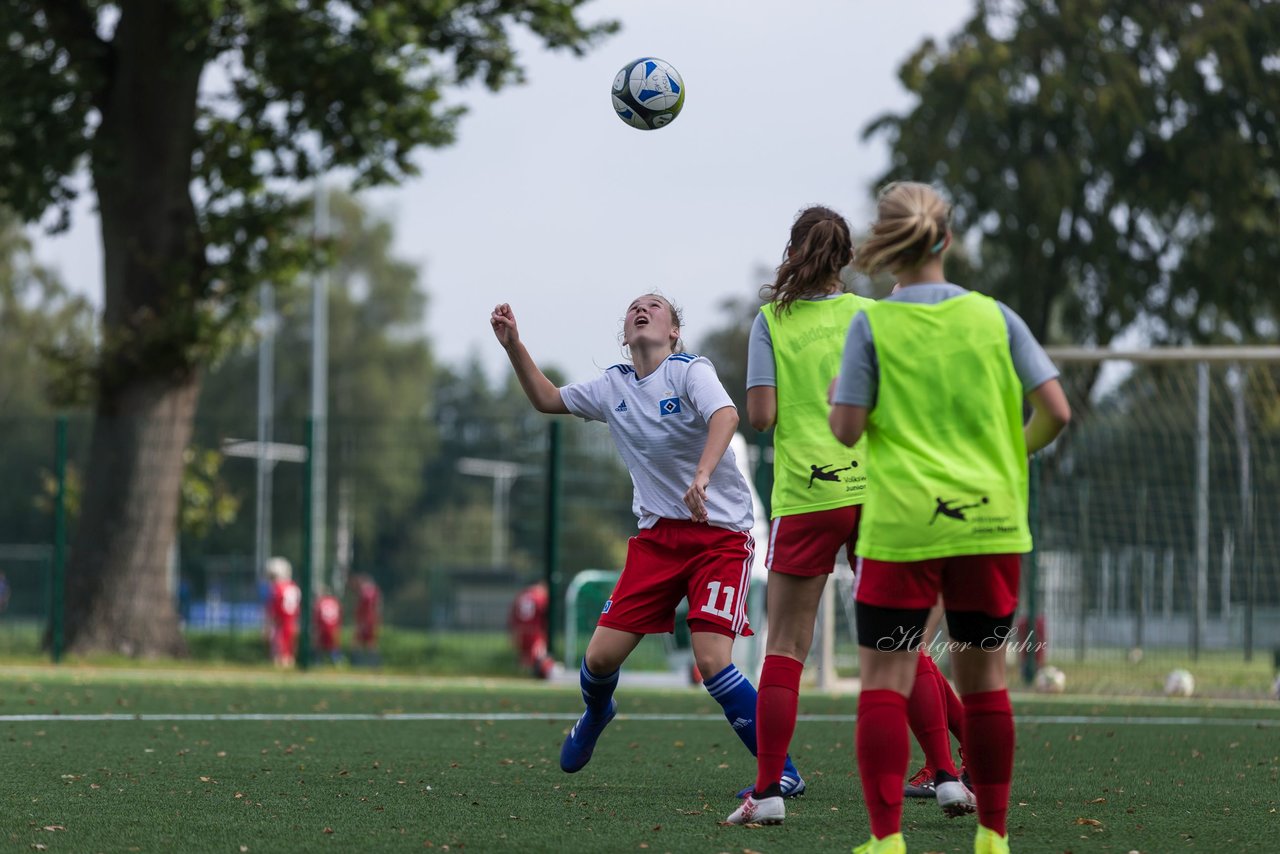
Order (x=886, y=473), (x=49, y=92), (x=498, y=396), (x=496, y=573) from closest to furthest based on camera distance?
(x=886, y=473) < (x=49, y=92) < (x=496, y=573) < (x=498, y=396)

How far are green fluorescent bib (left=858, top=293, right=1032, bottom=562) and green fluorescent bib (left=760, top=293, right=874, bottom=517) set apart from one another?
1112 mm

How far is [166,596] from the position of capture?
1791 centimetres

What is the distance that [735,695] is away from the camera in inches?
229

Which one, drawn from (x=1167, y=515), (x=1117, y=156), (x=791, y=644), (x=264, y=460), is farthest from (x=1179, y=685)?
(x=264, y=460)

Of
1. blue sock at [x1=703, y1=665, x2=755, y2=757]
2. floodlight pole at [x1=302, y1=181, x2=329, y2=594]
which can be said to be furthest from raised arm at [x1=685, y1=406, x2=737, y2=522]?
floodlight pole at [x1=302, y1=181, x2=329, y2=594]

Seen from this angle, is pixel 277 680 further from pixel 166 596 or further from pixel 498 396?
pixel 498 396

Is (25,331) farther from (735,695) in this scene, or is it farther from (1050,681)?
(735,695)

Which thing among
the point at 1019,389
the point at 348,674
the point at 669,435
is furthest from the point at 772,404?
the point at 348,674

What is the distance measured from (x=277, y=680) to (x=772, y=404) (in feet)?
31.8

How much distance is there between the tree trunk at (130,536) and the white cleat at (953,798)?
1358cm

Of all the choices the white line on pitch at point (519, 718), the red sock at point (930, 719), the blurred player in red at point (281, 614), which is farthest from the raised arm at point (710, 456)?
the blurred player in red at point (281, 614)

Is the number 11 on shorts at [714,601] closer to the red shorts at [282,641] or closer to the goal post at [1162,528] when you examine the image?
the goal post at [1162,528]

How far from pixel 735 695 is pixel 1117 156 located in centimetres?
2085

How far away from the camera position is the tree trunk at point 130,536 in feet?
57.2
